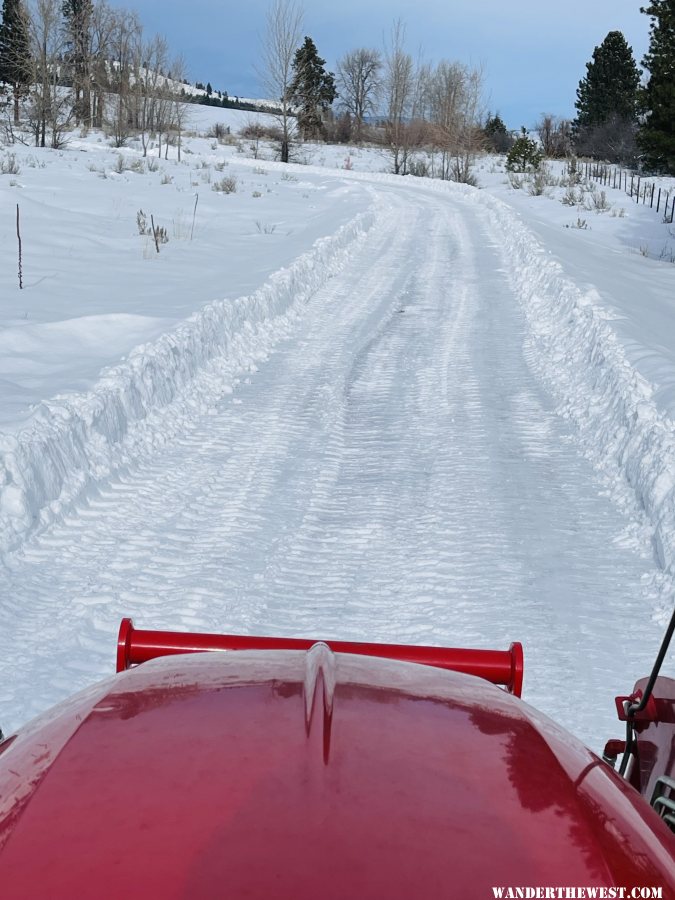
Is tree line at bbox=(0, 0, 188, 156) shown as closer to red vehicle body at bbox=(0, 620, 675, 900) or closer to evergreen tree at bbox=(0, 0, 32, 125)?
evergreen tree at bbox=(0, 0, 32, 125)

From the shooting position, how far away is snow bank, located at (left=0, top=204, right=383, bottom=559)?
5.52m

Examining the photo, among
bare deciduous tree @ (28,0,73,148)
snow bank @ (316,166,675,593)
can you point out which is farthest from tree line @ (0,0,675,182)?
snow bank @ (316,166,675,593)

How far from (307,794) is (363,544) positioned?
4.11 metres

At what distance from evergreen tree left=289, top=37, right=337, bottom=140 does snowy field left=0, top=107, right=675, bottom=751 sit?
40099mm

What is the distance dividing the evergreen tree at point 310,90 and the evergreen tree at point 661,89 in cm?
2852

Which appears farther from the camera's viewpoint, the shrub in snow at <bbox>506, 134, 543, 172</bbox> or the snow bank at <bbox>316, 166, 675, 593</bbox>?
the shrub in snow at <bbox>506, 134, 543, 172</bbox>

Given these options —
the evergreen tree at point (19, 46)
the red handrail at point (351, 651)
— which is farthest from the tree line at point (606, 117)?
the red handrail at point (351, 651)

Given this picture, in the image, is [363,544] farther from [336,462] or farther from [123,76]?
[123,76]

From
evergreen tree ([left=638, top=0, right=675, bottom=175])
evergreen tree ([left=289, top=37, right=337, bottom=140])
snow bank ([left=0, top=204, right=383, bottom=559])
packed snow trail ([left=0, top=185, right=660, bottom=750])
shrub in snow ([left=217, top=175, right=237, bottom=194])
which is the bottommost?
packed snow trail ([left=0, top=185, right=660, bottom=750])

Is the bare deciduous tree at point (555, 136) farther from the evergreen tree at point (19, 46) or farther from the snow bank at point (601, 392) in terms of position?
the snow bank at point (601, 392)

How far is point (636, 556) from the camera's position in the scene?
5.28 m

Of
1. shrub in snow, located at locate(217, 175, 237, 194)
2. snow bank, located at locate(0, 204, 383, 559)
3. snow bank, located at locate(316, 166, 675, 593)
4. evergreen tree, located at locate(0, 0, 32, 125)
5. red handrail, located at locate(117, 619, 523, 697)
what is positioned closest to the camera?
red handrail, located at locate(117, 619, 523, 697)

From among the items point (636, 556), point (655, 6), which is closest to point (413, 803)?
point (636, 556)

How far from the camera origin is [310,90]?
201ft
